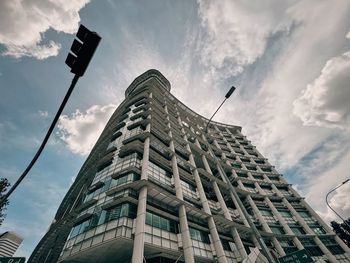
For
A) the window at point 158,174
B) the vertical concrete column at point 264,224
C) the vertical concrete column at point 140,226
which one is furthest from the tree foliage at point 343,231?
the vertical concrete column at point 140,226

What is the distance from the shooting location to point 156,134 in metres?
30.7

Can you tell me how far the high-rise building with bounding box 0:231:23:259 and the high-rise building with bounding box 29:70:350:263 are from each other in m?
23.1

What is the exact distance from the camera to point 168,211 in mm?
21641

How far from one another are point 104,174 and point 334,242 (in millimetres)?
38621

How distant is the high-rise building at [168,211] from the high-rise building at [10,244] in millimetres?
23137

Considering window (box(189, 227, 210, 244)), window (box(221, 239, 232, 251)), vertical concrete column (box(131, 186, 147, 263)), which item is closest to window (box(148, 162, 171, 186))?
vertical concrete column (box(131, 186, 147, 263))

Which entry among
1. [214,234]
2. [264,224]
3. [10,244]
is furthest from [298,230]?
[10,244]

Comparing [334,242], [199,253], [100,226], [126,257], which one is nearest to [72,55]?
[100,226]

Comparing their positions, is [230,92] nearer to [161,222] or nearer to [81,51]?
[81,51]

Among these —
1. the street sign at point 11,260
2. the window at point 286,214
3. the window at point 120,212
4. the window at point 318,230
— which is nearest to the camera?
the street sign at point 11,260

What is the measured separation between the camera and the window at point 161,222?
746 inches

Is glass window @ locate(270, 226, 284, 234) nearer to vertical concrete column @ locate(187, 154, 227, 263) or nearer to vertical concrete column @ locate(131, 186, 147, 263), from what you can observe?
vertical concrete column @ locate(187, 154, 227, 263)

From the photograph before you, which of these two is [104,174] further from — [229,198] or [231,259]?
[229,198]

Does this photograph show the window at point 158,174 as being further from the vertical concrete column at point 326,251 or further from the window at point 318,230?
the window at point 318,230
